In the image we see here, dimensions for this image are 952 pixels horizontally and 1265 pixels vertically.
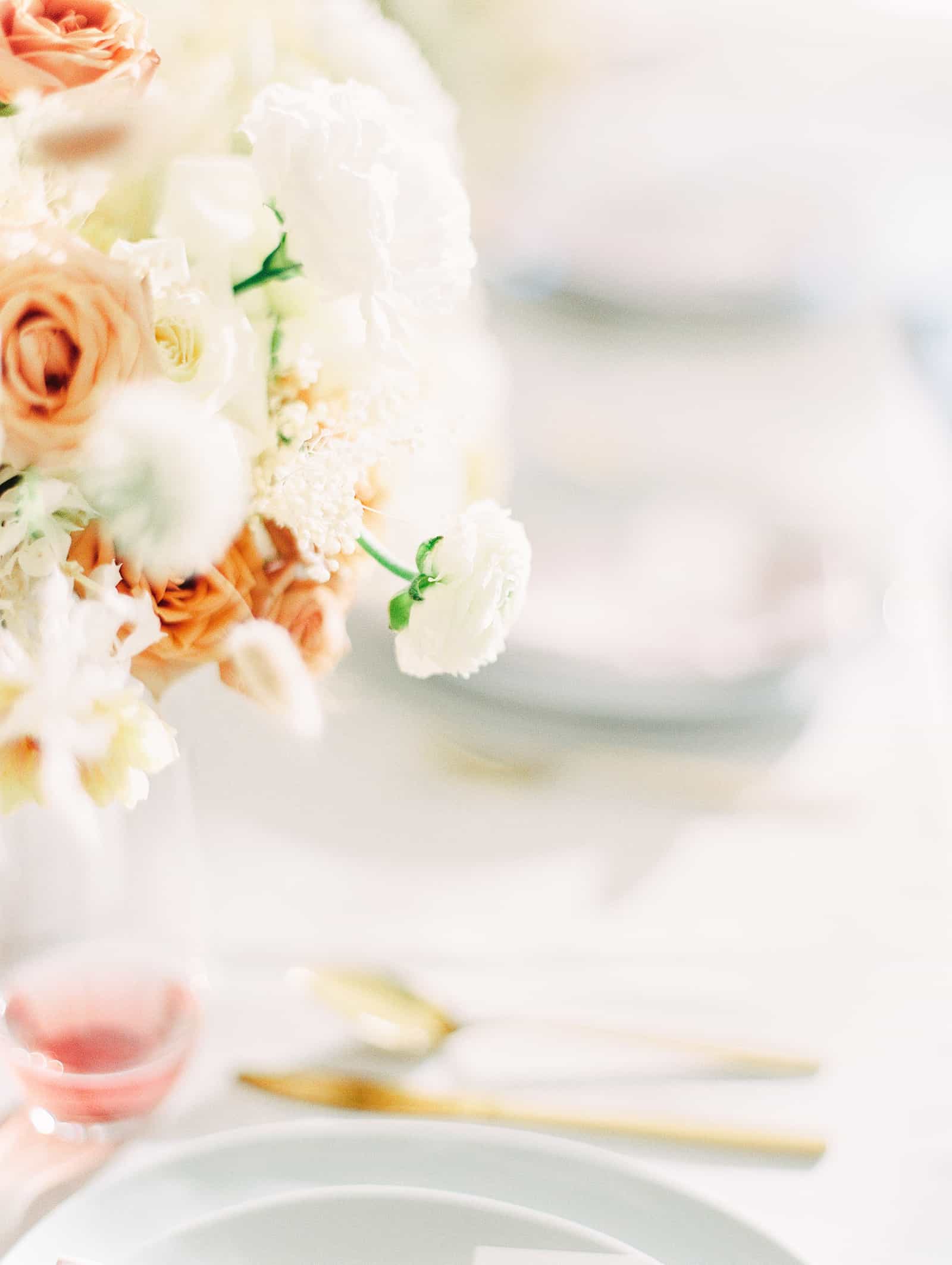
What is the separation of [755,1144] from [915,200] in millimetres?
473

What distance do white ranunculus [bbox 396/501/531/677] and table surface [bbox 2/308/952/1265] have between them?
17cm

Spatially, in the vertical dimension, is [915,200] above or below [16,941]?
above

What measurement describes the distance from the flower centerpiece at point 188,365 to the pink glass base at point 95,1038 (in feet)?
0.49

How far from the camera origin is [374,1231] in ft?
1.59

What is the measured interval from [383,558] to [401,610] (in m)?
0.03

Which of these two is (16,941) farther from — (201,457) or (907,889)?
(907,889)

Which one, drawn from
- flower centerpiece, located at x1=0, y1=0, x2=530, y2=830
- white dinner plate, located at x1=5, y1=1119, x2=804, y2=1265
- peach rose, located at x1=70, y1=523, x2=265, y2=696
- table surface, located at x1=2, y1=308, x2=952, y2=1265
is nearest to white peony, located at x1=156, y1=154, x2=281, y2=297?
flower centerpiece, located at x1=0, y1=0, x2=530, y2=830

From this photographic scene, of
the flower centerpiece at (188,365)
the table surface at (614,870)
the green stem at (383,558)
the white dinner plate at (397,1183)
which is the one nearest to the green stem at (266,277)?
the flower centerpiece at (188,365)

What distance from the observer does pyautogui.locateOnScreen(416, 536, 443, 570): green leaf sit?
18.1 inches

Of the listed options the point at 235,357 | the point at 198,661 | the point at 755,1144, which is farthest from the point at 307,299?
the point at 755,1144

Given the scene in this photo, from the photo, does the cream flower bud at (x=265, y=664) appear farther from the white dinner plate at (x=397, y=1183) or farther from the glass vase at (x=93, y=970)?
the white dinner plate at (x=397, y=1183)

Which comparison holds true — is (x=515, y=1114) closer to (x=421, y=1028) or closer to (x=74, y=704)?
(x=421, y=1028)

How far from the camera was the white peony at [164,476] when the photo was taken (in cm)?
40

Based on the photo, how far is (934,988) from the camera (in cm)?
64
